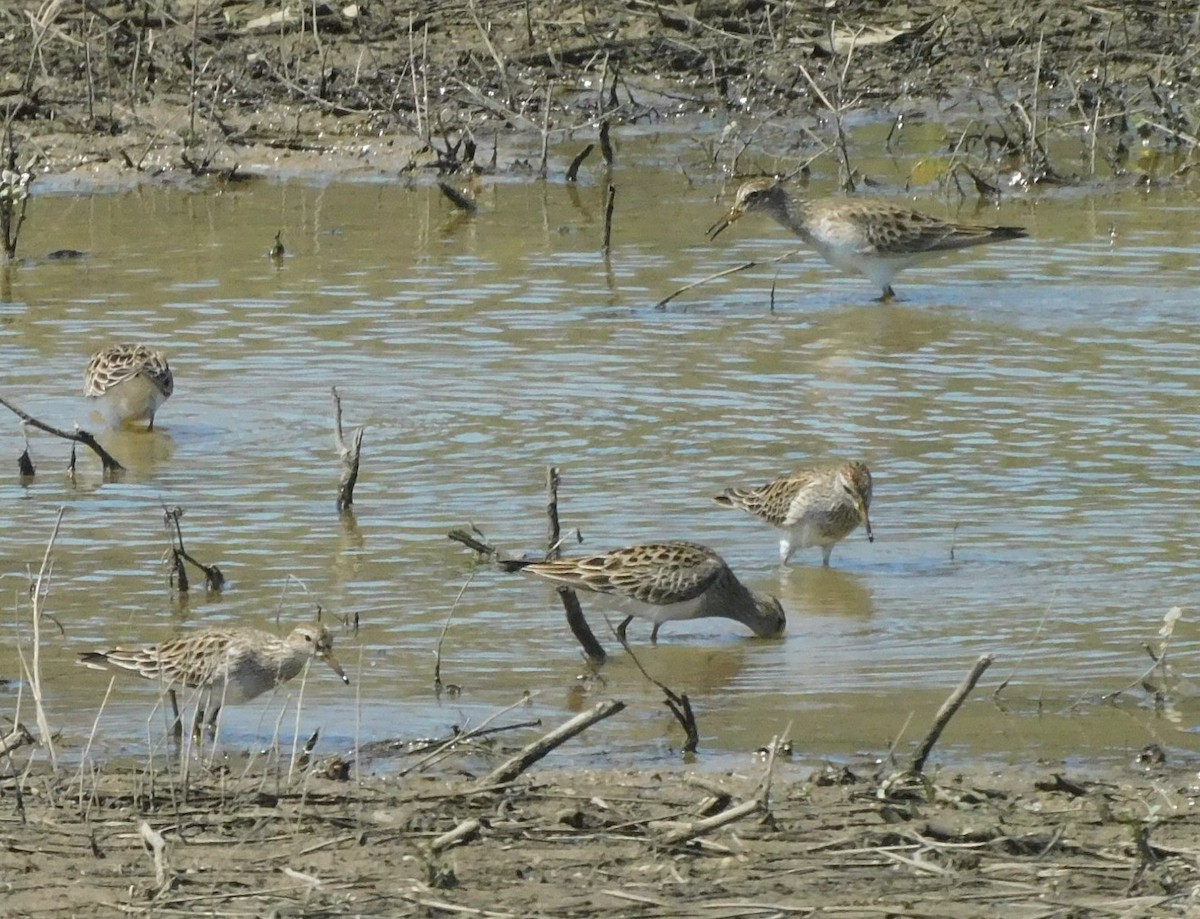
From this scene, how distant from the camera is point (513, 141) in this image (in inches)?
781

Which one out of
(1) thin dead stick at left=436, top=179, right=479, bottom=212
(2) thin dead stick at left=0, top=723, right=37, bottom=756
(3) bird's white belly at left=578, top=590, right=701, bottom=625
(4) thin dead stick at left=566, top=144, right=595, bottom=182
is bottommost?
(3) bird's white belly at left=578, top=590, right=701, bottom=625

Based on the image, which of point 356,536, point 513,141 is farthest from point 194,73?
point 356,536

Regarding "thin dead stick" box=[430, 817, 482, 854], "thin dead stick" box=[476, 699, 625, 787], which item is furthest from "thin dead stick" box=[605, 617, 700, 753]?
"thin dead stick" box=[430, 817, 482, 854]

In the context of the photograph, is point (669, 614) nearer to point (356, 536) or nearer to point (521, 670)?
point (521, 670)

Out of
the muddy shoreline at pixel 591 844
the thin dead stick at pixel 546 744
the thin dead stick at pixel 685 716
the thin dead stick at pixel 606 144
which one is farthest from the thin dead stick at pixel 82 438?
the thin dead stick at pixel 606 144

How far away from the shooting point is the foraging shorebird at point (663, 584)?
844 cm

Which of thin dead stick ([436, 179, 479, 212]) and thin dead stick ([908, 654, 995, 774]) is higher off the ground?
thin dead stick ([436, 179, 479, 212])

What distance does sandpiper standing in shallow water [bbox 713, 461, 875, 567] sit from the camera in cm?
927

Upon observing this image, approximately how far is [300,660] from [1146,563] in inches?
136

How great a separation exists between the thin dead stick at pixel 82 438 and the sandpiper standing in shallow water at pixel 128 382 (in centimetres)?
34

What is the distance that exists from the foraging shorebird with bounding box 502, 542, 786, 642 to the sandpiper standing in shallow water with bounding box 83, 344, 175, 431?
3.61 meters

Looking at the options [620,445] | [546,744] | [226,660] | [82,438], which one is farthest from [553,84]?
[546,744]

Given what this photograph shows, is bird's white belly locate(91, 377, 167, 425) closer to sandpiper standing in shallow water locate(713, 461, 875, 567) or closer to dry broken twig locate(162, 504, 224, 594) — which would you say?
dry broken twig locate(162, 504, 224, 594)

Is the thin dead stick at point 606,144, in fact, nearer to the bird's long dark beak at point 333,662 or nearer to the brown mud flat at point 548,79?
the brown mud flat at point 548,79
